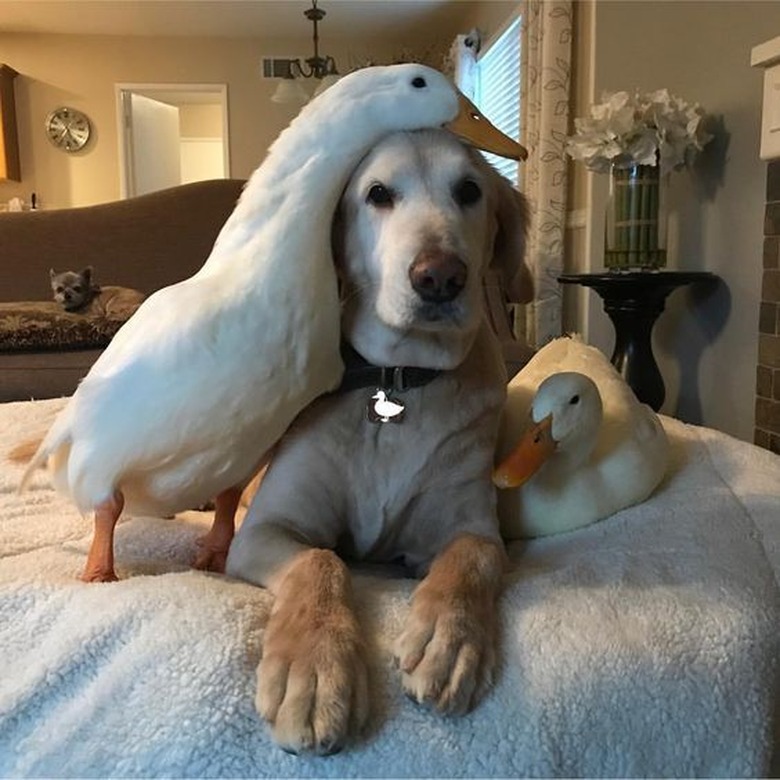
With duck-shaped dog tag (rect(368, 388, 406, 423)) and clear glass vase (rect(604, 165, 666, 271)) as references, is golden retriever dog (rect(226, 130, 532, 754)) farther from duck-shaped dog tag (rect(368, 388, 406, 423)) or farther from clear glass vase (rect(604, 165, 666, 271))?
clear glass vase (rect(604, 165, 666, 271))

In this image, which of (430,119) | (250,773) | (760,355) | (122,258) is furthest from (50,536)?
(122,258)

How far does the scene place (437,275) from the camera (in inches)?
35.6

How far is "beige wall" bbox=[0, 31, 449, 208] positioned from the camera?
628cm

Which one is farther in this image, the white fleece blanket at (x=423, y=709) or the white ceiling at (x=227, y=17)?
the white ceiling at (x=227, y=17)

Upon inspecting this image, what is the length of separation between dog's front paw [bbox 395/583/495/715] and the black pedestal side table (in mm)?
1703

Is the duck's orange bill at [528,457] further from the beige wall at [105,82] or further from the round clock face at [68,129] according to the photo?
the round clock face at [68,129]

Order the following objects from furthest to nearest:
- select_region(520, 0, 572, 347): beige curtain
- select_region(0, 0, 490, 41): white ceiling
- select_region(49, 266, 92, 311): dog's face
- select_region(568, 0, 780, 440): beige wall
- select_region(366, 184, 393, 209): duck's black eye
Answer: select_region(0, 0, 490, 41): white ceiling, select_region(520, 0, 572, 347): beige curtain, select_region(49, 266, 92, 311): dog's face, select_region(568, 0, 780, 440): beige wall, select_region(366, 184, 393, 209): duck's black eye

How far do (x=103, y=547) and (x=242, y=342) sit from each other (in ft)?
0.94

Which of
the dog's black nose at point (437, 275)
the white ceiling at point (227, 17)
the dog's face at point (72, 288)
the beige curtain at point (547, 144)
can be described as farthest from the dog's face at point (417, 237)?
the white ceiling at point (227, 17)

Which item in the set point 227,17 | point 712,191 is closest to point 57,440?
point 712,191

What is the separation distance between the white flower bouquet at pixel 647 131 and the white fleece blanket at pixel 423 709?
1.58 metres

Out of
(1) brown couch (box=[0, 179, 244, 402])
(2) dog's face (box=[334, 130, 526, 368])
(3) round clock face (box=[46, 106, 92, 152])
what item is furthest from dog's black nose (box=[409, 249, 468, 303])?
(3) round clock face (box=[46, 106, 92, 152])

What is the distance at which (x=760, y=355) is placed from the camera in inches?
81.1

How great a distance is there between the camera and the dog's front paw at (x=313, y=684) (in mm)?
646
